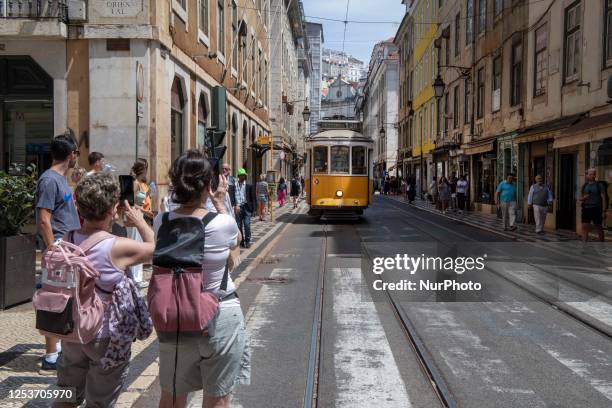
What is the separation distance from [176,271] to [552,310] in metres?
5.68

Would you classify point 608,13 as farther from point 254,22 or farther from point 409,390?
point 254,22

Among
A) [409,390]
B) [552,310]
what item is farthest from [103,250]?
[552,310]

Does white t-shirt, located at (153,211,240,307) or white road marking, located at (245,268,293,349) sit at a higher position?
white t-shirt, located at (153,211,240,307)

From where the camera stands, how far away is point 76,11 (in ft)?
40.0

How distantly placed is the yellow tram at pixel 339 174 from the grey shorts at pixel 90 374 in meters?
17.5

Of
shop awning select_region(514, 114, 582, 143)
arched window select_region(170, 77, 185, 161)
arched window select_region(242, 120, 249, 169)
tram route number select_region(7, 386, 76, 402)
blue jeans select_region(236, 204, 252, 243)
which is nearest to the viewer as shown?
tram route number select_region(7, 386, 76, 402)

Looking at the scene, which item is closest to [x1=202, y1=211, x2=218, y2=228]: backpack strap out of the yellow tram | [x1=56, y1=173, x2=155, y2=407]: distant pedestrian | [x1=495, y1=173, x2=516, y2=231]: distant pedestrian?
[x1=56, y1=173, x2=155, y2=407]: distant pedestrian

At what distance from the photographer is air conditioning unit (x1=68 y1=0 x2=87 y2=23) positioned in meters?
12.2

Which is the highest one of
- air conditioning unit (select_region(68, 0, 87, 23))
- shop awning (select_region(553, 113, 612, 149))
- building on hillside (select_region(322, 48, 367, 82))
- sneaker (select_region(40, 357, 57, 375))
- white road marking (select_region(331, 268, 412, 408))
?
building on hillside (select_region(322, 48, 367, 82))

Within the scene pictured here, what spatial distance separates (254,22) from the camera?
2866cm

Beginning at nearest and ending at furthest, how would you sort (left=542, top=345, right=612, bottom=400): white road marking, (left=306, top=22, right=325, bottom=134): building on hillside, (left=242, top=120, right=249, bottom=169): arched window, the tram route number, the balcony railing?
the tram route number
(left=542, top=345, right=612, bottom=400): white road marking
the balcony railing
(left=242, top=120, right=249, bottom=169): arched window
(left=306, top=22, right=325, bottom=134): building on hillside

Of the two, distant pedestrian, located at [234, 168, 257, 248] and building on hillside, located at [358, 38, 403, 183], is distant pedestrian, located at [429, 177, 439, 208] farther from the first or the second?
building on hillside, located at [358, 38, 403, 183]

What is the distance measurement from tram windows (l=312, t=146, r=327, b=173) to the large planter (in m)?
14.3

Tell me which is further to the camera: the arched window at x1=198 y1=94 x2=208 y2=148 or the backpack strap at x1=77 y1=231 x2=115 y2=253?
the arched window at x1=198 y1=94 x2=208 y2=148
